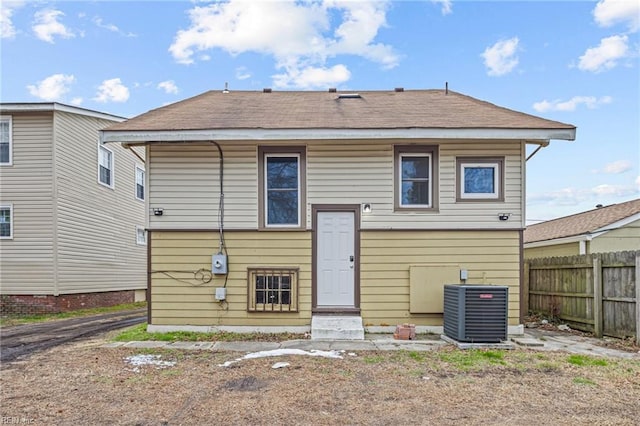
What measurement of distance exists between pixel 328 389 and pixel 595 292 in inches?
219

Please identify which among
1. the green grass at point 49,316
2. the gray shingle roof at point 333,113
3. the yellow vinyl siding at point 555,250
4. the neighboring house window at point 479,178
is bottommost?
the green grass at point 49,316

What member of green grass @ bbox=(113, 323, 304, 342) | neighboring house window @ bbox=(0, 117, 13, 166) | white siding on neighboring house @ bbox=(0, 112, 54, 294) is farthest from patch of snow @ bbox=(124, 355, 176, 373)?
neighboring house window @ bbox=(0, 117, 13, 166)

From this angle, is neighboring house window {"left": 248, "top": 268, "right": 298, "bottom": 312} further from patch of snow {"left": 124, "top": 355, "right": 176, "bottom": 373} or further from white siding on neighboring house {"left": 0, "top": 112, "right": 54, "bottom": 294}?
white siding on neighboring house {"left": 0, "top": 112, "right": 54, "bottom": 294}

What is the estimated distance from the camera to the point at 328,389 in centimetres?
441

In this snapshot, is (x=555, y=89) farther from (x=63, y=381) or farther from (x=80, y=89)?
(x=80, y=89)

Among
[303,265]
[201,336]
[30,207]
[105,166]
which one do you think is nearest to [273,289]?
[303,265]

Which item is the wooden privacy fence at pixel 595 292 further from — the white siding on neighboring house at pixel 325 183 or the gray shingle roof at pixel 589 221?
the gray shingle roof at pixel 589 221

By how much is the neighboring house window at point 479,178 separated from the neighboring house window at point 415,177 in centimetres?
44

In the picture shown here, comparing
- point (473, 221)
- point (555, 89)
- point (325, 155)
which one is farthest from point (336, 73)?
point (473, 221)

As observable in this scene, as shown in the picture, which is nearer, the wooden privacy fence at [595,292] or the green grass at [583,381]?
the green grass at [583,381]

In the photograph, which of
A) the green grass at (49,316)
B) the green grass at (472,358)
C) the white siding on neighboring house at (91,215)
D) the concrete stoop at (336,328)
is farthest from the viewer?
the white siding on neighboring house at (91,215)

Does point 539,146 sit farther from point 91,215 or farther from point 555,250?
point 91,215

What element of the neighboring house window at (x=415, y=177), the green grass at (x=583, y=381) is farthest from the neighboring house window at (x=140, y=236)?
the green grass at (x=583, y=381)

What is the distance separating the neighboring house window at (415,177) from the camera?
7.65 meters
